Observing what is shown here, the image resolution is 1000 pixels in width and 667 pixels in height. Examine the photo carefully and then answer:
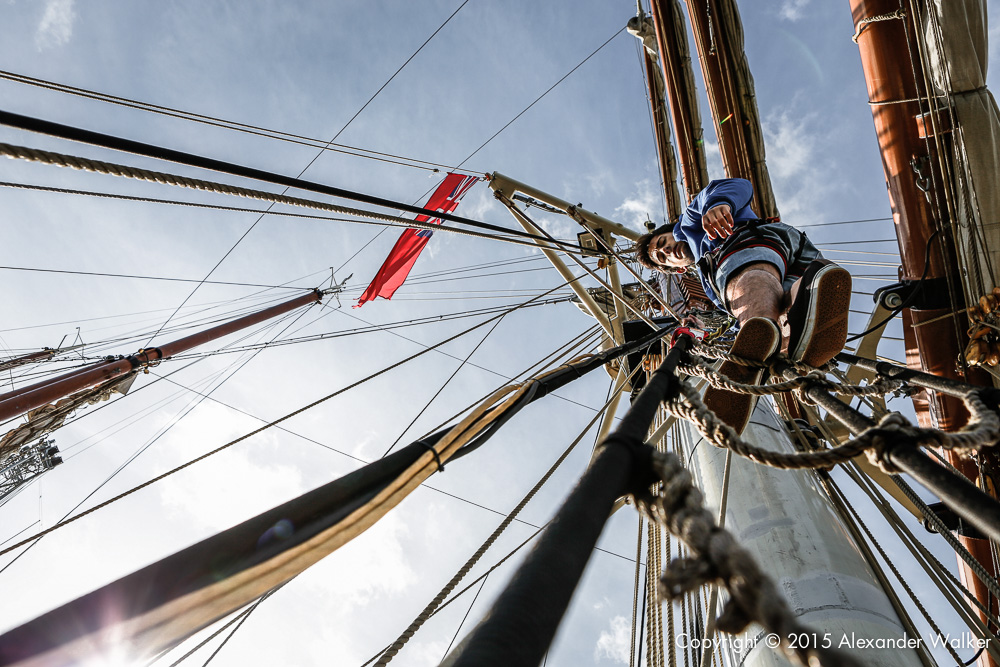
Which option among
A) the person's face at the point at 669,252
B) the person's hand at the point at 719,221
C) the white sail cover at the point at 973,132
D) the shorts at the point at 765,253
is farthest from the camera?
the white sail cover at the point at 973,132

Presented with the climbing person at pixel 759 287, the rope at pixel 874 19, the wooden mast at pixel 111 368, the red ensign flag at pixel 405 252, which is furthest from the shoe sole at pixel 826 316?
the wooden mast at pixel 111 368

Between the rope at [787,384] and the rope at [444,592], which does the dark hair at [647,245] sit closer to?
the rope at [787,384]

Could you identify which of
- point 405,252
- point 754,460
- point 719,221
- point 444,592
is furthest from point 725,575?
point 405,252

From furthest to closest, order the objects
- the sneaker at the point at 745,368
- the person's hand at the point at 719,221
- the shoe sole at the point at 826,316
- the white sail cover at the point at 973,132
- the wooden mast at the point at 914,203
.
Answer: the wooden mast at the point at 914,203 < the white sail cover at the point at 973,132 < the person's hand at the point at 719,221 < the shoe sole at the point at 826,316 < the sneaker at the point at 745,368

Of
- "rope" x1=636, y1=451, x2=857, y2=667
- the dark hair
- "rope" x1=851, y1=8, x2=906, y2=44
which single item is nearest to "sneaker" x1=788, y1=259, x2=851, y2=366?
the dark hair

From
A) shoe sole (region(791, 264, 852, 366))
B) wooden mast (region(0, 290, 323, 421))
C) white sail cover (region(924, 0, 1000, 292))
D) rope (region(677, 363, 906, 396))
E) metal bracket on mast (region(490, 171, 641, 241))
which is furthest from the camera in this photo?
wooden mast (region(0, 290, 323, 421))

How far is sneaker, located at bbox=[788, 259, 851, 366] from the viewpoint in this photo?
2236mm

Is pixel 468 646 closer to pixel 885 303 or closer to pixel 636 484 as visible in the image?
pixel 636 484

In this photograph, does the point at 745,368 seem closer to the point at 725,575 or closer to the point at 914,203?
the point at 725,575

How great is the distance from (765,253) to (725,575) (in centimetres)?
221

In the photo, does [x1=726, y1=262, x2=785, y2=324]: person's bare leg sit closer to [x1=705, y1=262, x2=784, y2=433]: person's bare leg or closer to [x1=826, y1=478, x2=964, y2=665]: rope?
[x1=705, y1=262, x2=784, y2=433]: person's bare leg

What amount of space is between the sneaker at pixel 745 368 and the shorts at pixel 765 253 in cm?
43

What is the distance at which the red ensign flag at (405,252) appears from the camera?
6.51m

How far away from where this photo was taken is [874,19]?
171 inches
